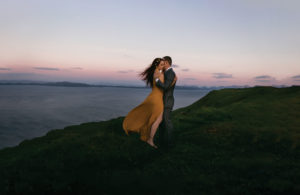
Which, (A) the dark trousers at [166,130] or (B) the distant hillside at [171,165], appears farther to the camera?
(A) the dark trousers at [166,130]

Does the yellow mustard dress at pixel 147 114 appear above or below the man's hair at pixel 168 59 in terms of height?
below

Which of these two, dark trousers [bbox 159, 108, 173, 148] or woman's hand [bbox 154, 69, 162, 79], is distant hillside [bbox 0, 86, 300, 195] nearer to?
dark trousers [bbox 159, 108, 173, 148]

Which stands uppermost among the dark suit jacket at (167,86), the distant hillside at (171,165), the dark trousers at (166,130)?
the dark suit jacket at (167,86)

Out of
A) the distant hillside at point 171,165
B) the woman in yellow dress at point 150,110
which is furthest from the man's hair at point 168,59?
the distant hillside at point 171,165

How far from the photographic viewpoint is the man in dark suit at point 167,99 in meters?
8.71

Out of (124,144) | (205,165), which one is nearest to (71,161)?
(124,144)

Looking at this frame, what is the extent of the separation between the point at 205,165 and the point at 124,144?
3406mm

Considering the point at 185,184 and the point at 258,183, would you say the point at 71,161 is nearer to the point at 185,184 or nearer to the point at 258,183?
the point at 185,184

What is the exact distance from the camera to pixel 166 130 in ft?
30.6

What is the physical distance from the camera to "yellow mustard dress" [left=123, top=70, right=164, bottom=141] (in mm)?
8938

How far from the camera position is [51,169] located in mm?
6871

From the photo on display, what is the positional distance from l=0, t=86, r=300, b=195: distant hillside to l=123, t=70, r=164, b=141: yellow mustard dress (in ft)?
1.98

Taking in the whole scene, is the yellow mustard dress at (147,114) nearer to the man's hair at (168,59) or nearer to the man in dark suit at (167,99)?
the man in dark suit at (167,99)

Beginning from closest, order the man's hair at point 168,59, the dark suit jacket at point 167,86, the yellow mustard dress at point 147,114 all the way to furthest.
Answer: the dark suit jacket at point 167,86 → the man's hair at point 168,59 → the yellow mustard dress at point 147,114
